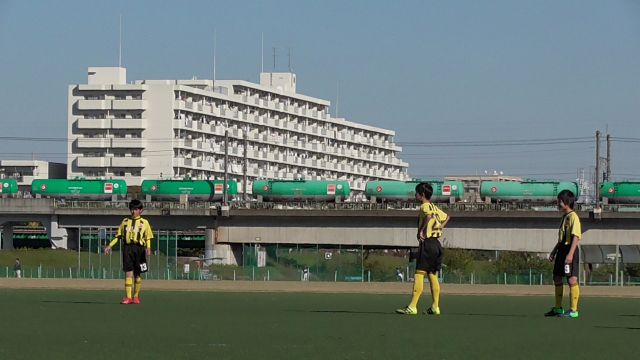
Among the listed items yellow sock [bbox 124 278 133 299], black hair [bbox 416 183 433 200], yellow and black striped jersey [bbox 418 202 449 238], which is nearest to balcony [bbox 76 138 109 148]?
yellow sock [bbox 124 278 133 299]

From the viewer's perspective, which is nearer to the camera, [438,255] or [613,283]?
[438,255]

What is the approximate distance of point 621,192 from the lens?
8162 cm

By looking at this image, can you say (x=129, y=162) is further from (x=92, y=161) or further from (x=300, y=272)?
(x=300, y=272)

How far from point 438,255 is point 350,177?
16673 cm

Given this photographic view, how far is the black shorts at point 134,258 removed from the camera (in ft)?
64.0

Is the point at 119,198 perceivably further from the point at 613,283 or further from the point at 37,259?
the point at 613,283

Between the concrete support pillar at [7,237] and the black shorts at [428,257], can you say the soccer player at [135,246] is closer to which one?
the black shorts at [428,257]

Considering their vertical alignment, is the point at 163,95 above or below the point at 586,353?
above

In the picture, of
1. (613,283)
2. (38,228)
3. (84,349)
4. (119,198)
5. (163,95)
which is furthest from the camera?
(163,95)

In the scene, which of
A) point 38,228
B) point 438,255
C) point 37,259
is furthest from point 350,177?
point 438,255

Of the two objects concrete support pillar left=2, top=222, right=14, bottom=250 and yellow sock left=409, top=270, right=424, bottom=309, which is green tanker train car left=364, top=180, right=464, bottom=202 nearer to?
concrete support pillar left=2, top=222, right=14, bottom=250

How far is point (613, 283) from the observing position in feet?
154

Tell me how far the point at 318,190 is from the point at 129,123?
63668mm

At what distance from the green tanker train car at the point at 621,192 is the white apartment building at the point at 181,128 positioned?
67120mm
